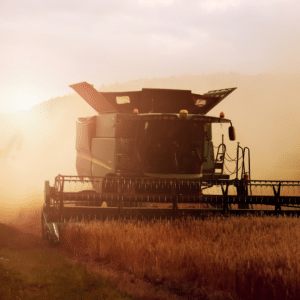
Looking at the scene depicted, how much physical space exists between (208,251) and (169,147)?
441 cm

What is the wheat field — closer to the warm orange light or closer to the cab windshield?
the cab windshield

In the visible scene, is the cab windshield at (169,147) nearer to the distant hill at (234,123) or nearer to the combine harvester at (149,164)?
the combine harvester at (149,164)

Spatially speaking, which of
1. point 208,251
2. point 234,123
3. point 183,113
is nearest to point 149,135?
point 183,113

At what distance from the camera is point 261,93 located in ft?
267

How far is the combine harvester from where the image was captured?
9141 mm

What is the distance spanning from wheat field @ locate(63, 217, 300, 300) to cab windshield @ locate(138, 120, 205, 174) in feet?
5.47

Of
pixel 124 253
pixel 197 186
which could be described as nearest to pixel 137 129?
pixel 197 186

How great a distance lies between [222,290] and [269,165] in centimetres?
5314

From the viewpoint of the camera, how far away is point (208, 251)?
6531 mm

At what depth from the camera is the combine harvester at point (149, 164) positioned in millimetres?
9141

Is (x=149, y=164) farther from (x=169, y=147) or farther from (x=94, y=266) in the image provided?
(x=94, y=266)

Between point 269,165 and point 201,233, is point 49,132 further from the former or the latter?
point 201,233

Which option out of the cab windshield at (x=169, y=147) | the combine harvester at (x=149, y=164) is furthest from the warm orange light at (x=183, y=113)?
the cab windshield at (x=169, y=147)

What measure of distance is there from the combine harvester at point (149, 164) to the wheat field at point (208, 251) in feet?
1.58
